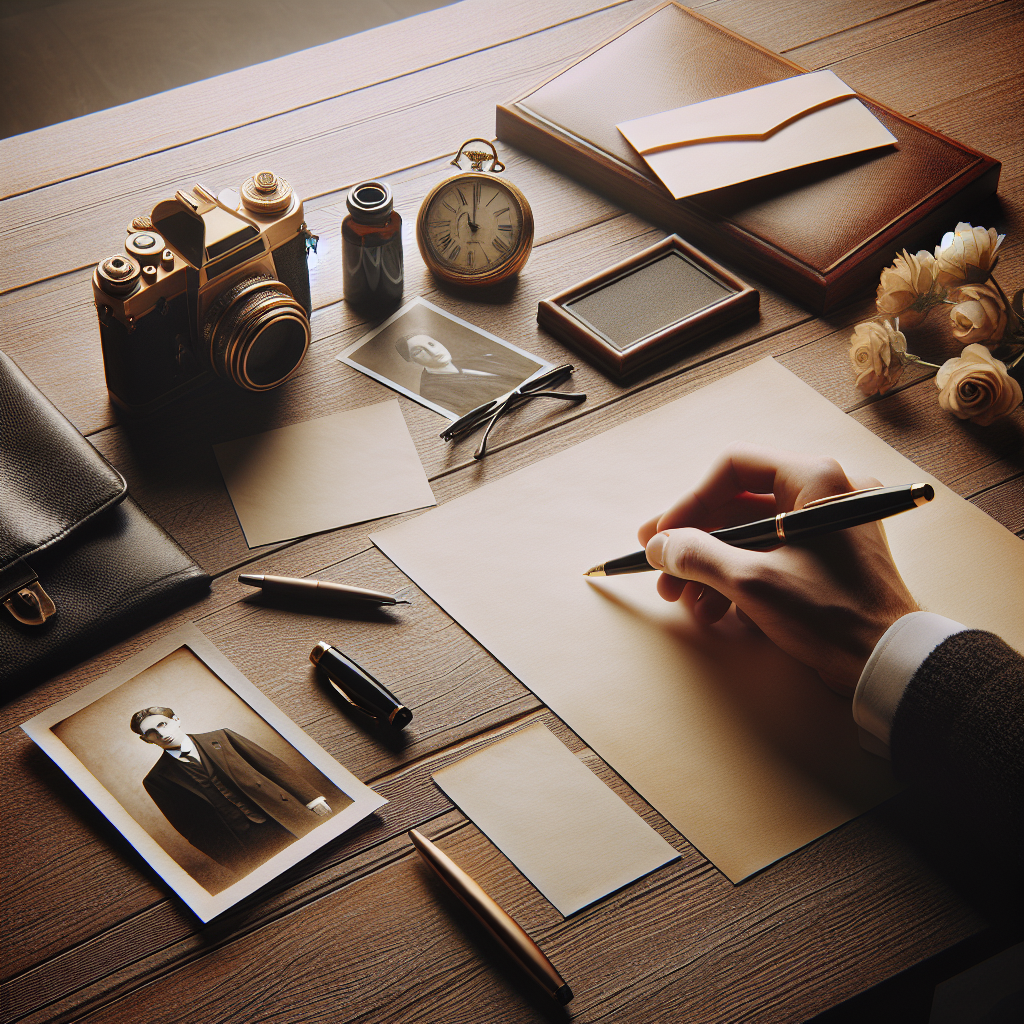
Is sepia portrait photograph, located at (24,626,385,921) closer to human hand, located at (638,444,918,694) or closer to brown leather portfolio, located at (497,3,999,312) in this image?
human hand, located at (638,444,918,694)

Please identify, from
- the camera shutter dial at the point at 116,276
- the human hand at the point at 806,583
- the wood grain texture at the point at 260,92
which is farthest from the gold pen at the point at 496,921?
the wood grain texture at the point at 260,92

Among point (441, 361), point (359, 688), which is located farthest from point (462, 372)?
point (359, 688)

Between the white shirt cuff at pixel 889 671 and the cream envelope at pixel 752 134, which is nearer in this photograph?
the white shirt cuff at pixel 889 671

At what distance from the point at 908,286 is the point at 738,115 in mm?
354

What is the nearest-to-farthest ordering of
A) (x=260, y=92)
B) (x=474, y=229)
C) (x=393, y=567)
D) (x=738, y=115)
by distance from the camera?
(x=393, y=567) < (x=474, y=229) < (x=738, y=115) < (x=260, y=92)

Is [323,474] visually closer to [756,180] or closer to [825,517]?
[825,517]

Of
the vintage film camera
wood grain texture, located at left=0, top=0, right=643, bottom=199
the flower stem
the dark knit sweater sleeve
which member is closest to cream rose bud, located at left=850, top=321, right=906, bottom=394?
the flower stem

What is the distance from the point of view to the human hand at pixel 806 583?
2.54 ft

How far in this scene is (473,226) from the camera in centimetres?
110

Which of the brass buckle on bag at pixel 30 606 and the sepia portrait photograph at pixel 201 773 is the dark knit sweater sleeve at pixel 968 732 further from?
the brass buckle on bag at pixel 30 606

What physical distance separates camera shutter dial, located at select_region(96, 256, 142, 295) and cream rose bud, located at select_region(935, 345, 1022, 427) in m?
0.81

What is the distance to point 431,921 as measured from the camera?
0.66 metres

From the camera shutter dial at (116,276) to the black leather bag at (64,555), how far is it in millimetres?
127

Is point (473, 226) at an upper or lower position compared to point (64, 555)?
upper
